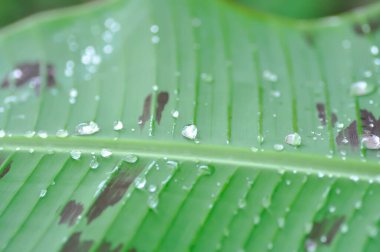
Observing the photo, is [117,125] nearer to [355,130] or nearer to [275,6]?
[355,130]

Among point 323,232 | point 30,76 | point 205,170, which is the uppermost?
point 30,76

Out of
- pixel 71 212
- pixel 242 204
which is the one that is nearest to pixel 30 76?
pixel 71 212

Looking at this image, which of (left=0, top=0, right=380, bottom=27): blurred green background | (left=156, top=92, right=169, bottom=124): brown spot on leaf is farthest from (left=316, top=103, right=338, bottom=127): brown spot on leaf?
(left=0, top=0, right=380, bottom=27): blurred green background

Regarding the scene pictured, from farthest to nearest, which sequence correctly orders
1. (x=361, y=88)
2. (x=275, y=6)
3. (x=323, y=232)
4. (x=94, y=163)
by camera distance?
1. (x=275, y=6)
2. (x=361, y=88)
3. (x=94, y=163)
4. (x=323, y=232)

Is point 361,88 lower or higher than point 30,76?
lower

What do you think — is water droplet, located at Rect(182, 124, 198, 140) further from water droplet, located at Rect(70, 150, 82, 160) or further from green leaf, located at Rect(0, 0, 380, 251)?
water droplet, located at Rect(70, 150, 82, 160)

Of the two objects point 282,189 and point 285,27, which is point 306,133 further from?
point 285,27
